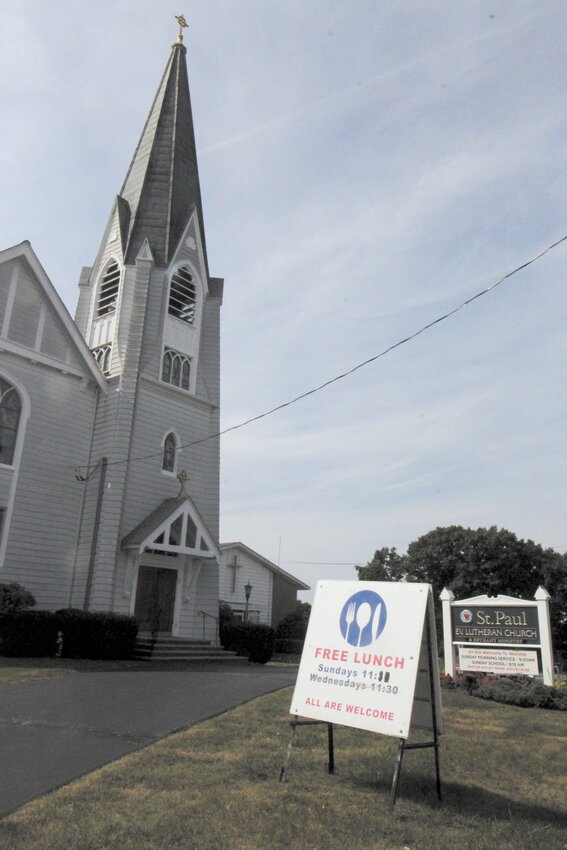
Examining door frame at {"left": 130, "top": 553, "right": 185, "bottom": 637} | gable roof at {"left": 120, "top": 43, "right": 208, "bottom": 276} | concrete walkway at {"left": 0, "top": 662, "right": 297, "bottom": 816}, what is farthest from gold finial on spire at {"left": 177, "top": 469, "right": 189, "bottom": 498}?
concrete walkway at {"left": 0, "top": 662, "right": 297, "bottom": 816}

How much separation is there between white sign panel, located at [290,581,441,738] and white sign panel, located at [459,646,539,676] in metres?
8.63

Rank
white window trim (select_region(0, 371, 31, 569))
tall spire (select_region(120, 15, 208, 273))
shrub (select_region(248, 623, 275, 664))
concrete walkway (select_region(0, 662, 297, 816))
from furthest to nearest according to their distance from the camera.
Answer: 1. tall spire (select_region(120, 15, 208, 273))
2. shrub (select_region(248, 623, 275, 664))
3. white window trim (select_region(0, 371, 31, 569))
4. concrete walkway (select_region(0, 662, 297, 816))

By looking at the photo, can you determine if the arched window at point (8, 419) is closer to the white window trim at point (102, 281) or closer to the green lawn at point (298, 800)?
the white window trim at point (102, 281)

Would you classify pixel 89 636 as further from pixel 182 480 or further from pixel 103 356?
pixel 103 356

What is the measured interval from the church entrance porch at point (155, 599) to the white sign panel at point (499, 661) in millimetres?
10130

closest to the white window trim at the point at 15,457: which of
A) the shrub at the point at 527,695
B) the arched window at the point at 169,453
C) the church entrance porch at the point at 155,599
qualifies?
the church entrance porch at the point at 155,599

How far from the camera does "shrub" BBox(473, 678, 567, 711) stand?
12.3 metres

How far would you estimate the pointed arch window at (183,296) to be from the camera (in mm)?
25375

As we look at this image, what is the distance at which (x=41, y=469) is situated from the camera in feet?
66.2

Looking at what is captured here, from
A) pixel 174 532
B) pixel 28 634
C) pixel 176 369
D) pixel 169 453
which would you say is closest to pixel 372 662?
pixel 28 634

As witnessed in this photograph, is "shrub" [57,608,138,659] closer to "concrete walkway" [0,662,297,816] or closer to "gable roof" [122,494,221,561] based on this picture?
"gable roof" [122,494,221,561]

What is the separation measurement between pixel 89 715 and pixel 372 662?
4301 mm

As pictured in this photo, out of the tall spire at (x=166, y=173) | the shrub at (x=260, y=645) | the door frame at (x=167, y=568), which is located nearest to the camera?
the shrub at (x=260, y=645)

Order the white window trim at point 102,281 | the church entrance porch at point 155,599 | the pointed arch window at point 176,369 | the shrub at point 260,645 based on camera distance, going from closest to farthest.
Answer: the shrub at point 260,645 → the church entrance porch at point 155,599 → the pointed arch window at point 176,369 → the white window trim at point 102,281
